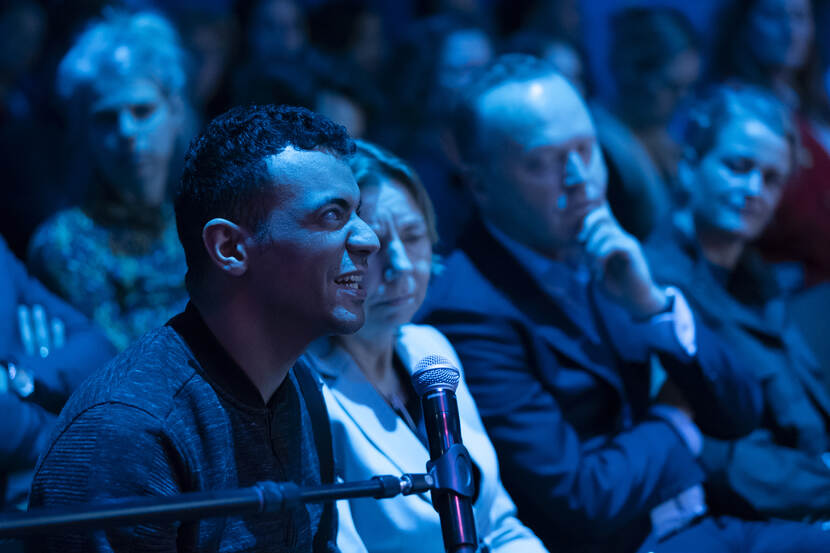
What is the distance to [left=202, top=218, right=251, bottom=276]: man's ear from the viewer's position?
1.15 meters

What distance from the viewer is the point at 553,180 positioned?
1.93 metres

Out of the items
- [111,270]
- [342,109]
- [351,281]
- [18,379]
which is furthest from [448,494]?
[342,109]

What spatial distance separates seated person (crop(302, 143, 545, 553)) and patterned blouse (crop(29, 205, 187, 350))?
68 cm

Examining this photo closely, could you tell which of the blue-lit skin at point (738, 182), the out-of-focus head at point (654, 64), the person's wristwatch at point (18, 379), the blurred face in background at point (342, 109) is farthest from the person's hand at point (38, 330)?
the out-of-focus head at point (654, 64)

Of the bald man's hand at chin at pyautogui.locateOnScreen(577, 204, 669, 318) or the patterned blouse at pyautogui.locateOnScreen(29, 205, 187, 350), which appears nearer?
the bald man's hand at chin at pyautogui.locateOnScreen(577, 204, 669, 318)

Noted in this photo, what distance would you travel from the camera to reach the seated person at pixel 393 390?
4.75 feet

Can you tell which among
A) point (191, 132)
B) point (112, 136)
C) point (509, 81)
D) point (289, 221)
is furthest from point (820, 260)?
point (289, 221)

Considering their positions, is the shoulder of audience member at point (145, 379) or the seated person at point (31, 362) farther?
the seated person at point (31, 362)

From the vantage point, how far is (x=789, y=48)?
3623mm

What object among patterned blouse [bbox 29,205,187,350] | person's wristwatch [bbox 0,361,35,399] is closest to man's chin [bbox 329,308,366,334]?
person's wristwatch [bbox 0,361,35,399]

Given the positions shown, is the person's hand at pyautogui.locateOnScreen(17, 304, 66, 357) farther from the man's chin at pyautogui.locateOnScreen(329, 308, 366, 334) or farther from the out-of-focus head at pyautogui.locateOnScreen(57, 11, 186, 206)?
the man's chin at pyautogui.locateOnScreen(329, 308, 366, 334)

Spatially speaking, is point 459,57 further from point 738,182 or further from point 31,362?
point 31,362

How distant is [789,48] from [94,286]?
2.66 meters

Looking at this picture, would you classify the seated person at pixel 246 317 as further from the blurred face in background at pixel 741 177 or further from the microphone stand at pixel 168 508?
the blurred face in background at pixel 741 177
